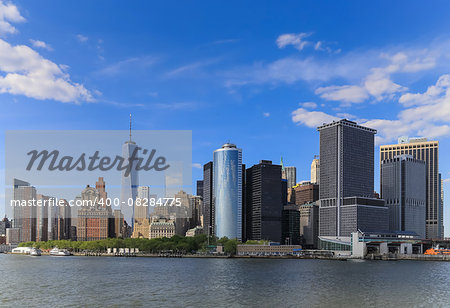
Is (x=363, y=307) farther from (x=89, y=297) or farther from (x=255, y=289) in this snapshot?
(x=89, y=297)

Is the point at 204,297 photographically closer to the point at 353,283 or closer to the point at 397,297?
the point at 397,297

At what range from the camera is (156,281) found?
305ft

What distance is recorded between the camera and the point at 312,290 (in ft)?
267

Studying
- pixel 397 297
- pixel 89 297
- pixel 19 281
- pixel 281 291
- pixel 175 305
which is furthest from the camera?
pixel 19 281

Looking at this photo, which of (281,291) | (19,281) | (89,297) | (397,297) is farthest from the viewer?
(19,281)

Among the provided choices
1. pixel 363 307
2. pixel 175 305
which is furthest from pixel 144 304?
pixel 363 307

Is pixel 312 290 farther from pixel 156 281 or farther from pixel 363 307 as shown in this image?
pixel 156 281

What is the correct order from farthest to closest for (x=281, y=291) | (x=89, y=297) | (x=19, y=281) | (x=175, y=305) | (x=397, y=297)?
(x=19, y=281) < (x=281, y=291) < (x=397, y=297) < (x=89, y=297) < (x=175, y=305)

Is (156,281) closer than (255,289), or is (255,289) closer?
(255,289)

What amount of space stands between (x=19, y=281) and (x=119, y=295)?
1154 inches

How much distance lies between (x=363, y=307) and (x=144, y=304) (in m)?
27.5

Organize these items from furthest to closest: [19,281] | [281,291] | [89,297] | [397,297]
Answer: [19,281]
[281,291]
[397,297]
[89,297]

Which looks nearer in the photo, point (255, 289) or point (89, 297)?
point (89, 297)

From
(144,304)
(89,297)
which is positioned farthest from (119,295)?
(144,304)
